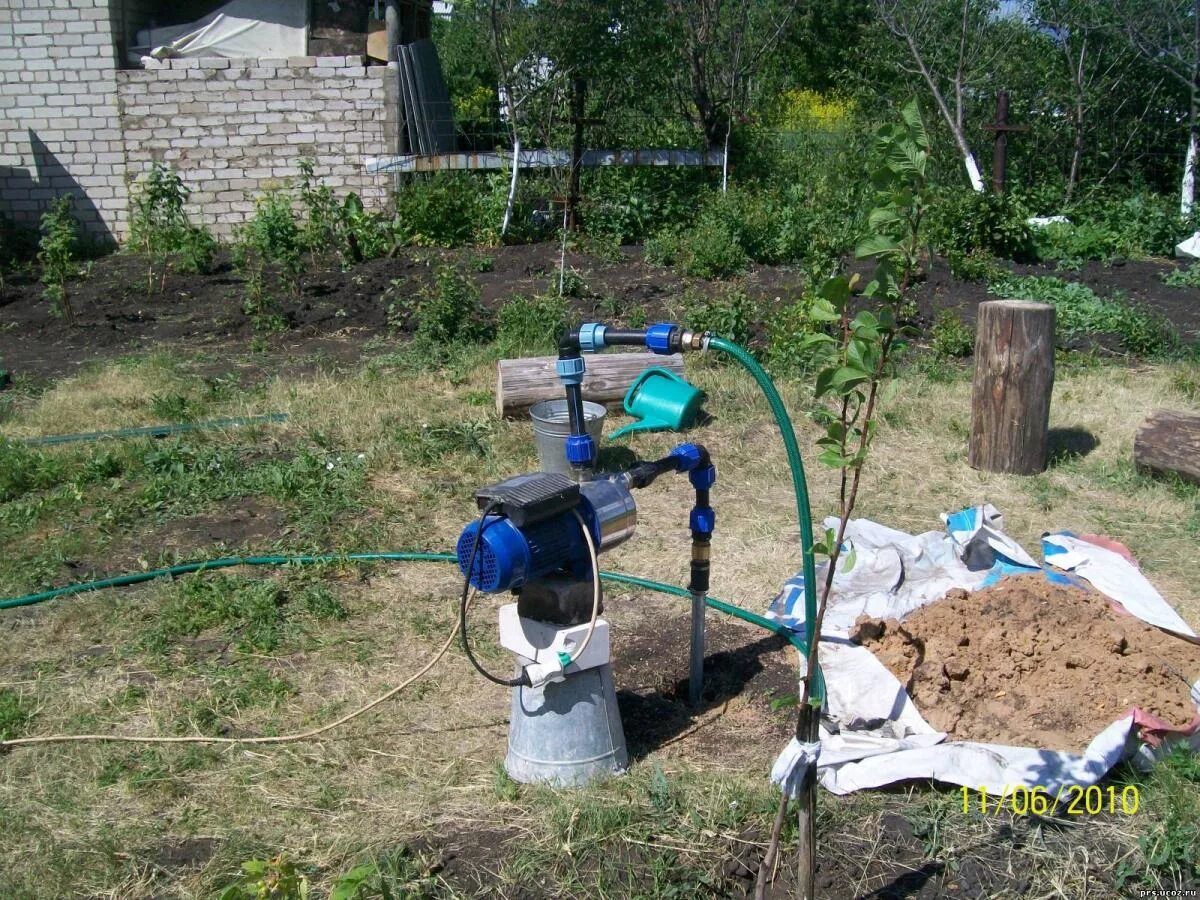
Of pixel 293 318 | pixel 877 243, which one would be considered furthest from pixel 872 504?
pixel 293 318

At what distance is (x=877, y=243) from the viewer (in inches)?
84.4

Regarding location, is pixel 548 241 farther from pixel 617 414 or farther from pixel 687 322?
pixel 617 414

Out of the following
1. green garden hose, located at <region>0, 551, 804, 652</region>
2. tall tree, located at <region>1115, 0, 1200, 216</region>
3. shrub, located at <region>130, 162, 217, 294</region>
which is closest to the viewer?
green garden hose, located at <region>0, 551, 804, 652</region>

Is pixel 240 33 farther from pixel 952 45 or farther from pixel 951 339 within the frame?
pixel 951 339

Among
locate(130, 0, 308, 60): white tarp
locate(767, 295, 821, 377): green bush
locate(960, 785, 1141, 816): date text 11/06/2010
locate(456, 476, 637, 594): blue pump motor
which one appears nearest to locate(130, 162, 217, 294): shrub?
locate(130, 0, 308, 60): white tarp

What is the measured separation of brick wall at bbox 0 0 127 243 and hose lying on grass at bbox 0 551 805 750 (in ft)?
32.0

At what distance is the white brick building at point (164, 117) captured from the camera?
1252 cm

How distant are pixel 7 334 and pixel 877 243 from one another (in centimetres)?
876

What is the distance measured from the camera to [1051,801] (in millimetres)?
2951

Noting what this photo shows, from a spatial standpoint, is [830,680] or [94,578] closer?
[830,680]

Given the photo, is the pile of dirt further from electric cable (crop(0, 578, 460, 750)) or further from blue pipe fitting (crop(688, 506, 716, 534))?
electric cable (crop(0, 578, 460, 750))

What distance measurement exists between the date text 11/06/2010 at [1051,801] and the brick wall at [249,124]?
36.2 feet

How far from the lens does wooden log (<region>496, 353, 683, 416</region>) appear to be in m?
6.33

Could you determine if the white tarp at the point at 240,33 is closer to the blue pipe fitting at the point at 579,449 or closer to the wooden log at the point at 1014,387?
the wooden log at the point at 1014,387
